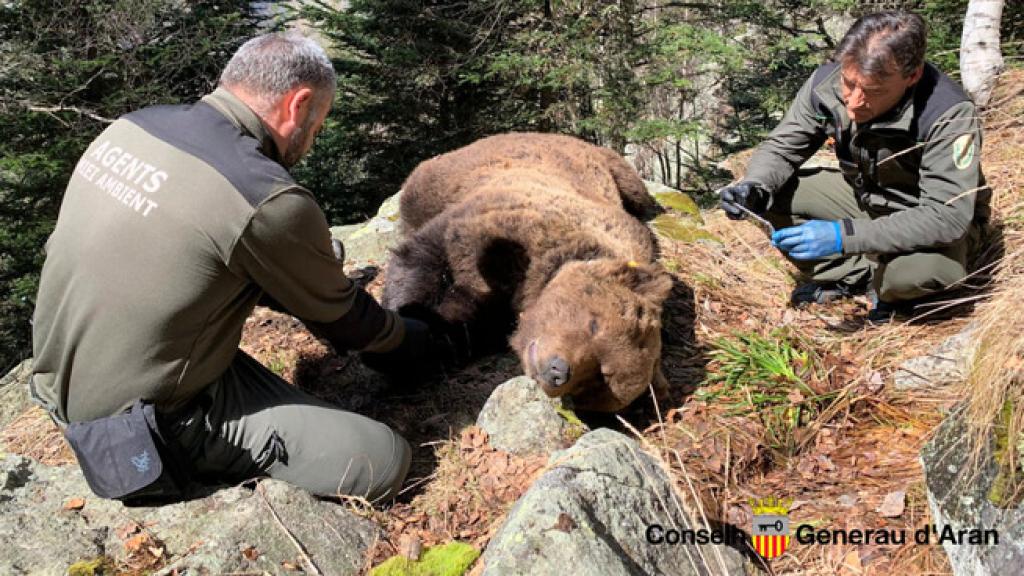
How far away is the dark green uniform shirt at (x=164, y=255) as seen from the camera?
8.59 feet

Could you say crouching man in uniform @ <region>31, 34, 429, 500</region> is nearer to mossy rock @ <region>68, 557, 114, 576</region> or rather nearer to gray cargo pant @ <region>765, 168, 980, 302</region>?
mossy rock @ <region>68, 557, 114, 576</region>

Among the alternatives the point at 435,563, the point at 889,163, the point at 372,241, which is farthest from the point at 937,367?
the point at 372,241

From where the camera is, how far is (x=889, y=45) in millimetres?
3523

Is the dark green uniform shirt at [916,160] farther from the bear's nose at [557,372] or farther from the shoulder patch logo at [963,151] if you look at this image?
the bear's nose at [557,372]

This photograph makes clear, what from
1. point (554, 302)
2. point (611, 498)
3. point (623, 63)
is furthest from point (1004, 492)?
point (623, 63)

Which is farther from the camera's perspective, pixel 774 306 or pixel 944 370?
pixel 774 306

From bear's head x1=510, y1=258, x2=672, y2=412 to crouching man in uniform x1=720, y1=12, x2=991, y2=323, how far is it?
877mm

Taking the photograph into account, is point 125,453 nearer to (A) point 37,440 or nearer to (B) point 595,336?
(A) point 37,440

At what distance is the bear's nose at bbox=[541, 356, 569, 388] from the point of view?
10.7 feet

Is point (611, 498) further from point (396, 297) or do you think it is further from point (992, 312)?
point (396, 297)

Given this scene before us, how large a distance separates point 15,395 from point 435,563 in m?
3.68

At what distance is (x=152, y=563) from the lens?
2.51 m

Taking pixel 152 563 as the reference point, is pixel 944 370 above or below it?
above

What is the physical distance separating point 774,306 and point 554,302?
1935 mm
